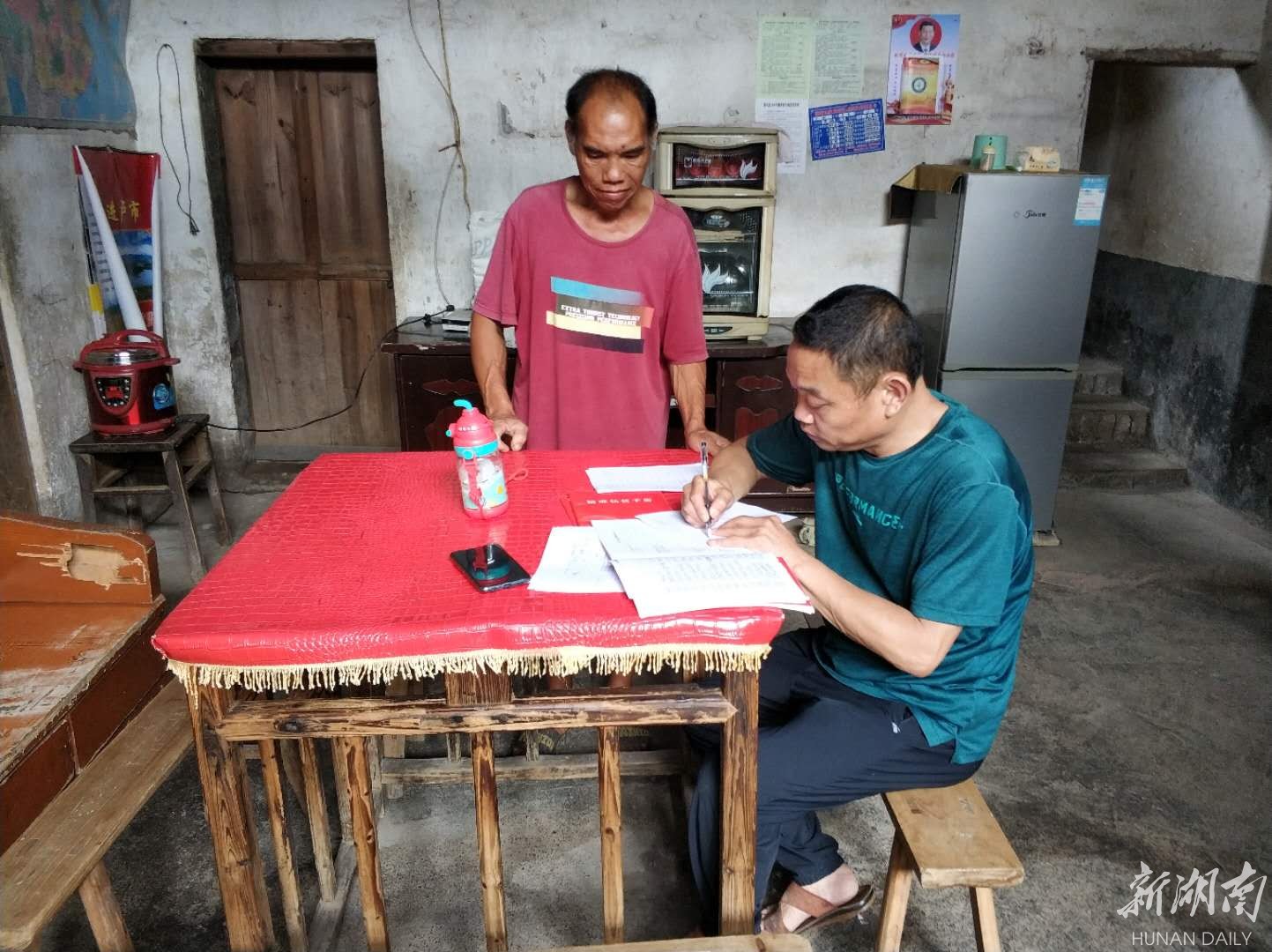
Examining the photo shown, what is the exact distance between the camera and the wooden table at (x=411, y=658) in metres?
1.30

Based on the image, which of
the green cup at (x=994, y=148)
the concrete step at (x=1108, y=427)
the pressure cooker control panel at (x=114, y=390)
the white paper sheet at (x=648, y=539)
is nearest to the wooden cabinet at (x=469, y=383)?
the pressure cooker control panel at (x=114, y=390)

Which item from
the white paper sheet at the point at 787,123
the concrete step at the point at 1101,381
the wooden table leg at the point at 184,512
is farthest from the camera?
the concrete step at the point at 1101,381

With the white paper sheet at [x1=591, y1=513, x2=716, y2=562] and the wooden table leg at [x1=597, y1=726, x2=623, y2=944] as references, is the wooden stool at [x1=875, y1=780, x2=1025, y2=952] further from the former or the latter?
the white paper sheet at [x1=591, y1=513, x2=716, y2=562]

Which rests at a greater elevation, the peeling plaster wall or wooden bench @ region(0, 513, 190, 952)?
the peeling plaster wall

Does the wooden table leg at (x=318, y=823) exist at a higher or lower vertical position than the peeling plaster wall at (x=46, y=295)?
lower

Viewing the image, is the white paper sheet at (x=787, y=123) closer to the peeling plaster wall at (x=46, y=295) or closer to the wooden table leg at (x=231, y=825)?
the peeling plaster wall at (x=46, y=295)

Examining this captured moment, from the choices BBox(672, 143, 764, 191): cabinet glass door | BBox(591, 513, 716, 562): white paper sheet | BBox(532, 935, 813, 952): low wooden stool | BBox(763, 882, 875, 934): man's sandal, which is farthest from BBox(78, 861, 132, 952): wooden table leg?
BBox(672, 143, 764, 191): cabinet glass door

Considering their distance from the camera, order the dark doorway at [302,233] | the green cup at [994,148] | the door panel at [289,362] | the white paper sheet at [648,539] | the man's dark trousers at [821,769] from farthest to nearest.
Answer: the door panel at [289,362] → the dark doorway at [302,233] → the green cup at [994,148] → the man's dark trousers at [821,769] → the white paper sheet at [648,539]

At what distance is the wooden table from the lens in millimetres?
1299

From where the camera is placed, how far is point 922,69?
4.31m

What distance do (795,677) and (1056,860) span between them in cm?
93

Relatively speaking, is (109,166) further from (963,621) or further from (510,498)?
(963,621)

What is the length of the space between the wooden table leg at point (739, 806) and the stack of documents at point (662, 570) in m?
0.17

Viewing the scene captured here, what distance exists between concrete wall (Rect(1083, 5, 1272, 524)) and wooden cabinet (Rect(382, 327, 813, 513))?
2.39m
